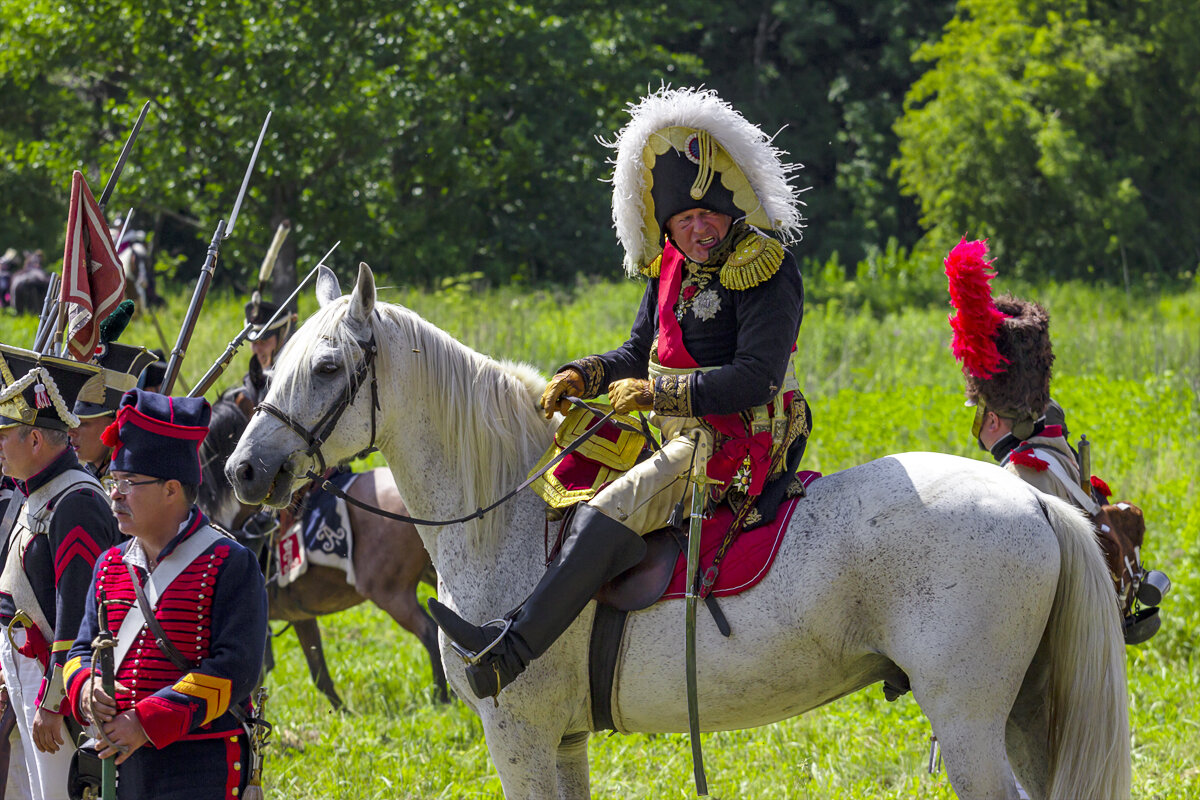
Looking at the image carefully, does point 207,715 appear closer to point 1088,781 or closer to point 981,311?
point 1088,781

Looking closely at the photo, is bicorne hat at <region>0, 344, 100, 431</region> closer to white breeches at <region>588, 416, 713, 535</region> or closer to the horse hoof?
white breeches at <region>588, 416, 713, 535</region>

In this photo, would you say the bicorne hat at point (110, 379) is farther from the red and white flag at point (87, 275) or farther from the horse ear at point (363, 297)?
the horse ear at point (363, 297)

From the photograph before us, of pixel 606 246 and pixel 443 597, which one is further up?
pixel 606 246

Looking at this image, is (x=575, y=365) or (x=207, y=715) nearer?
(x=207, y=715)

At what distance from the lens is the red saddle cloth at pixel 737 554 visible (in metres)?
3.84

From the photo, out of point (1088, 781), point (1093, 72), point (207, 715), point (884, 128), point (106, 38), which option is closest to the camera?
point (207, 715)

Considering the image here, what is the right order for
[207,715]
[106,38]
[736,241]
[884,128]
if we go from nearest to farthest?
A: [207,715]
[736,241]
[106,38]
[884,128]

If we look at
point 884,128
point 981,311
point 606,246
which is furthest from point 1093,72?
point 981,311

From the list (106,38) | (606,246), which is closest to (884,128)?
(606,246)

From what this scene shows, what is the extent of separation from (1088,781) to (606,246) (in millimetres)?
22075

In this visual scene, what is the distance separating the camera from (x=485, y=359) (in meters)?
4.27

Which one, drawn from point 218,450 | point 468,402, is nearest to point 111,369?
point 468,402

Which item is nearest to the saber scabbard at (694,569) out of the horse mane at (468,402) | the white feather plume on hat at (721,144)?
the horse mane at (468,402)

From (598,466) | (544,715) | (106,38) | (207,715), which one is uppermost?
(106,38)
